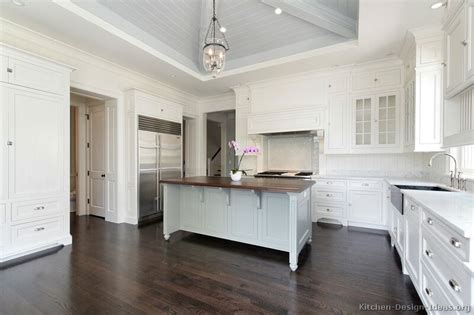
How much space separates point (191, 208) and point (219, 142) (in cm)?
460

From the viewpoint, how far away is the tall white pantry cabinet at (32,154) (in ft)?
8.35

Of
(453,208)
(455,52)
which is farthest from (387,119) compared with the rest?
(453,208)

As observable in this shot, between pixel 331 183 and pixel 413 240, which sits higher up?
pixel 331 183

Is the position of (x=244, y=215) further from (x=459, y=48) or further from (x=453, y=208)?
(x=459, y=48)

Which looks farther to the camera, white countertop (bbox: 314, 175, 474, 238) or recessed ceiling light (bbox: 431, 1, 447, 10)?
recessed ceiling light (bbox: 431, 1, 447, 10)

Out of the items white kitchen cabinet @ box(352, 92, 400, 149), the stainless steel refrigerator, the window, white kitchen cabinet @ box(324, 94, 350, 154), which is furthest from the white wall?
the window

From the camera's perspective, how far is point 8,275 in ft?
7.41

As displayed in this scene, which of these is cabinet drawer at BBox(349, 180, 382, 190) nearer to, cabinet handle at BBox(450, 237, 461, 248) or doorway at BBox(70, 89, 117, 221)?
cabinet handle at BBox(450, 237, 461, 248)

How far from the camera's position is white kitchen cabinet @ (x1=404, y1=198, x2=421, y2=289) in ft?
5.83

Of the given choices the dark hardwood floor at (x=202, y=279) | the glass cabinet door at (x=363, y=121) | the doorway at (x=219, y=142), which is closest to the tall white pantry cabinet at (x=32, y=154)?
the dark hardwood floor at (x=202, y=279)

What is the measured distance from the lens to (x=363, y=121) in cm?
402

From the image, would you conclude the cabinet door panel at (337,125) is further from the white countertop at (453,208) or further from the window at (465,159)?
the white countertop at (453,208)

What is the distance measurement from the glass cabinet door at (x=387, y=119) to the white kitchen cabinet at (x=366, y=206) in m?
0.98

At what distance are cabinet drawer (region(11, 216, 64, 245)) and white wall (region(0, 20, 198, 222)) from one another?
1221 mm
